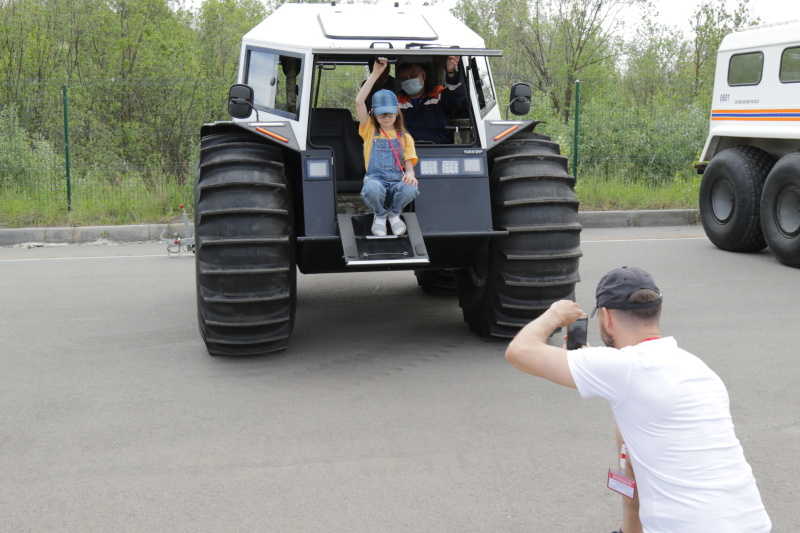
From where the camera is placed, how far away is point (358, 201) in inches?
275

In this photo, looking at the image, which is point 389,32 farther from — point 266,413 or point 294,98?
point 266,413

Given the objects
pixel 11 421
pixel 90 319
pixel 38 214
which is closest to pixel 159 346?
pixel 90 319

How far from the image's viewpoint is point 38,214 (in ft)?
41.9

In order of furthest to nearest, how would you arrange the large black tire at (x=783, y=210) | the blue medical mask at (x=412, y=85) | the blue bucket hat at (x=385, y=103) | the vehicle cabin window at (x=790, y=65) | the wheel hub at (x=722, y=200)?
1. the wheel hub at (x=722, y=200)
2. the vehicle cabin window at (x=790, y=65)
3. the large black tire at (x=783, y=210)
4. the blue medical mask at (x=412, y=85)
5. the blue bucket hat at (x=385, y=103)

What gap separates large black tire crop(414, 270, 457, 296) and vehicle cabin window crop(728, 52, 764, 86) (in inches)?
205

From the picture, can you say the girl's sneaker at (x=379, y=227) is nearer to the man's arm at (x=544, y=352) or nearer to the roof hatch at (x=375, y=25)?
the roof hatch at (x=375, y=25)

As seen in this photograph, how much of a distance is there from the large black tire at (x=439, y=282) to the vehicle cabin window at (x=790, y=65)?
505 centimetres

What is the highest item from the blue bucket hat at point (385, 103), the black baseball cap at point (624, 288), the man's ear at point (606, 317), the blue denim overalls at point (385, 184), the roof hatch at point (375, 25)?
the roof hatch at point (375, 25)

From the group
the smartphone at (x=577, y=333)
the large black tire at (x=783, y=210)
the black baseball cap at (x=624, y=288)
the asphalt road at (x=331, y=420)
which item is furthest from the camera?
the large black tire at (x=783, y=210)

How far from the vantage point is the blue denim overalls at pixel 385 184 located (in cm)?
605

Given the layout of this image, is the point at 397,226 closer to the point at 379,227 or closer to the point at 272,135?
the point at 379,227

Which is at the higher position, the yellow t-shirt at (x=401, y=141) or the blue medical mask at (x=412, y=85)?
the blue medical mask at (x=412, y=85)

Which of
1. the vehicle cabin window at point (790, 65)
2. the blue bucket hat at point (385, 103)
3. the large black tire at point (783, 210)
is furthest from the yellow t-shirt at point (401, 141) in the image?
the vehicle cabin window at point (790, 65)

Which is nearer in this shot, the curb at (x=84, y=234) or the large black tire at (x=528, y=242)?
the large black tire at (x=528, y=242)
